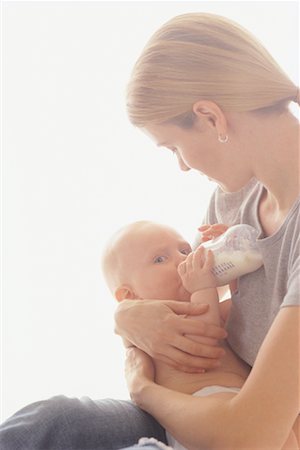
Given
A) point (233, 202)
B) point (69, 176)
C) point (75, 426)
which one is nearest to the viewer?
point (75, 426)

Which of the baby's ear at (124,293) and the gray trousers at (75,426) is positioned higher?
the baby's ear at (124,293)

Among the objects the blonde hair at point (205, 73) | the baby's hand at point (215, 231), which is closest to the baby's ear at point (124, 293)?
the baby's hand at point (215, 231)

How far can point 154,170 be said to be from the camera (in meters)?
2.54

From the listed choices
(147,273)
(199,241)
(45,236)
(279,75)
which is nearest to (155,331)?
(147,273)

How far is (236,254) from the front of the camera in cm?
158

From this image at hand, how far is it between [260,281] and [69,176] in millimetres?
1076

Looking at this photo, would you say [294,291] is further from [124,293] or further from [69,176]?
[69,176]

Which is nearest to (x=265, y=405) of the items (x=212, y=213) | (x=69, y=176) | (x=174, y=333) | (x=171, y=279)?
(x=174, y=333)

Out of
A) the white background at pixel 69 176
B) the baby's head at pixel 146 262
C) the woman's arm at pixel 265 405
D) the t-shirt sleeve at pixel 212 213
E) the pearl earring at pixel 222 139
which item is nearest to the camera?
the woman's arm at pixel 265 405

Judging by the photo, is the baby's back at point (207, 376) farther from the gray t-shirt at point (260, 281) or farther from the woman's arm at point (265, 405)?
the woman's arm at point (265, 405)

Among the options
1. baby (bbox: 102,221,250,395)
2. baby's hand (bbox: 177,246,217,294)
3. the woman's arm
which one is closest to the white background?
baby (bbox: 102,221,250,395)

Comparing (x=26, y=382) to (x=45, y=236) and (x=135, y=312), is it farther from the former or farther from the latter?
(x=135, y=312)

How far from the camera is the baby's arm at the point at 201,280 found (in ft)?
5.25

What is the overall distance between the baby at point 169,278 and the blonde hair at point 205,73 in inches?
13.0
